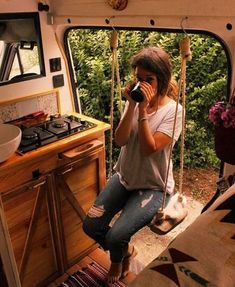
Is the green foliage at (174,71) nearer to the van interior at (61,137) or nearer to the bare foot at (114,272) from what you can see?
the van interior at (61,137)

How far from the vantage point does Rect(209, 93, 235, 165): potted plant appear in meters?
1.20

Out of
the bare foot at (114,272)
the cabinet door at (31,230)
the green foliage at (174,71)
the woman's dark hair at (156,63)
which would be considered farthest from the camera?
the green foliage at (174,71)

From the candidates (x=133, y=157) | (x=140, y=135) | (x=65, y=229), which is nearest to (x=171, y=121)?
(x=140, y=135)

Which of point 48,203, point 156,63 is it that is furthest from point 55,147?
point 156,63

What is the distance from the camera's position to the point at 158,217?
1479 millimetres

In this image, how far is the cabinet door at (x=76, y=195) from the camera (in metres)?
1.86

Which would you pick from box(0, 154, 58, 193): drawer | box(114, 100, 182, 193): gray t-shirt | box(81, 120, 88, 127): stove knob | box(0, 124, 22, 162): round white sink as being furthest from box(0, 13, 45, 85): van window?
box(114, 100, 182, 193): gray t-shirt

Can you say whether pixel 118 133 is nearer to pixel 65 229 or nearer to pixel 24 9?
pixel 65 229

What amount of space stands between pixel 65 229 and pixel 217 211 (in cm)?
129

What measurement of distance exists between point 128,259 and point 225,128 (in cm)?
112

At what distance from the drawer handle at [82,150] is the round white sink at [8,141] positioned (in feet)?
1.01

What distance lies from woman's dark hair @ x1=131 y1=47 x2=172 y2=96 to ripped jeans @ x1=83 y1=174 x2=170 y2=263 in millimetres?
623

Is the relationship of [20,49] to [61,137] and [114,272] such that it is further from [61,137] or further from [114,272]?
[114,272]

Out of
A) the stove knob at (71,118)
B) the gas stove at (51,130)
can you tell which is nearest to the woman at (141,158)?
the gas stove at (51,130)
